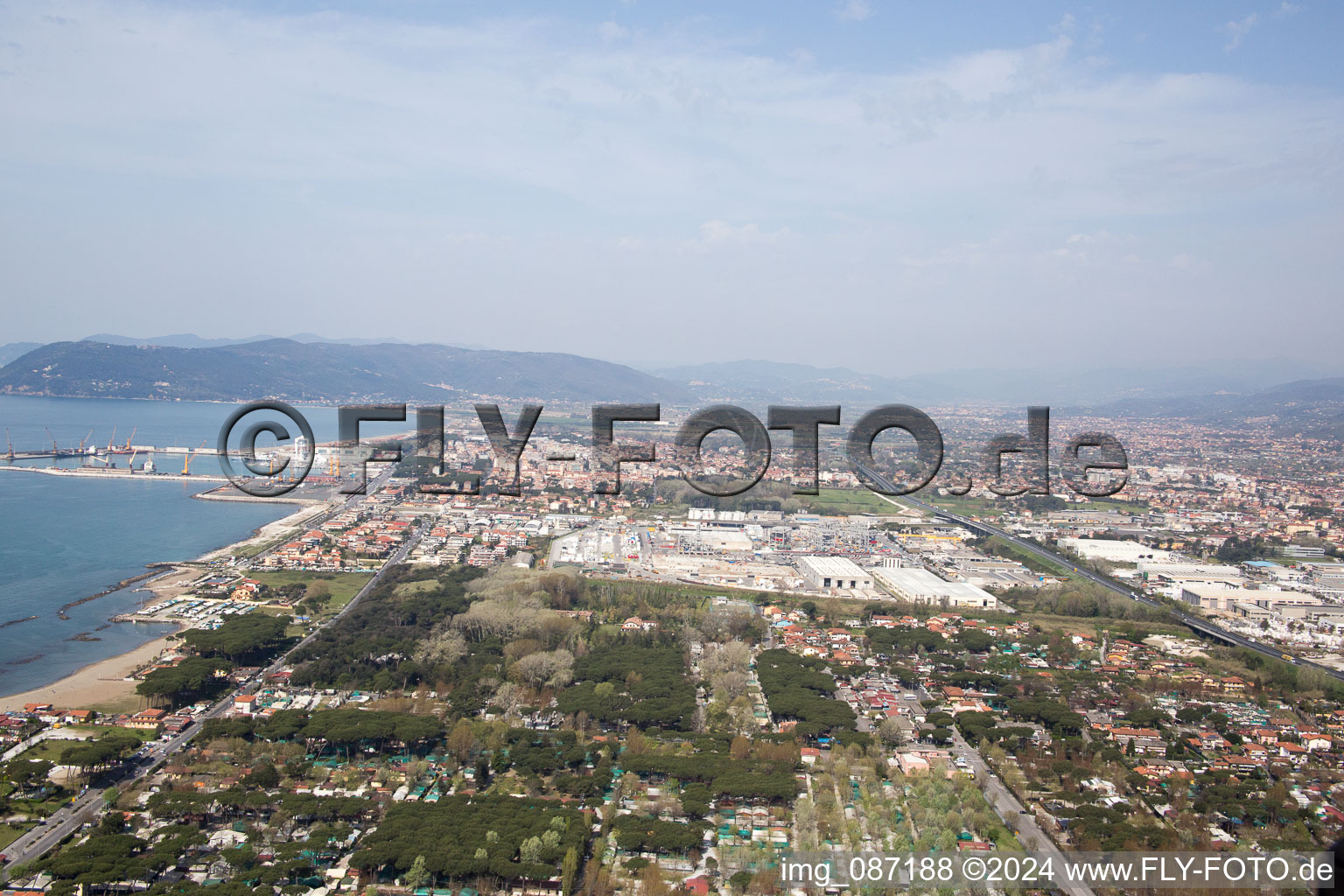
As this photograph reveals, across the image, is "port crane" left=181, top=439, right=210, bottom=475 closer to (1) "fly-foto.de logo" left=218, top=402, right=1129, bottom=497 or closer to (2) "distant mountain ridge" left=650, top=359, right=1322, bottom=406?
(1) "fly-foto.de logo" left=218, top=402, right=1129, bottom=497

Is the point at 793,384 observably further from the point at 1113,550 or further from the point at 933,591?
the point at 933,591

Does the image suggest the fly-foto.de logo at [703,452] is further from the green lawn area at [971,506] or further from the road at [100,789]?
the road at [100,789]

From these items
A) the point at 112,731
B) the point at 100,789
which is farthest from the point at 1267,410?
the point at 100,789

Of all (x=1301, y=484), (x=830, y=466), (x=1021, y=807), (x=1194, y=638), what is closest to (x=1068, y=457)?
(x=1194, y=638)

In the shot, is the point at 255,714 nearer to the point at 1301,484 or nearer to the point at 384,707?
the point at 384,707

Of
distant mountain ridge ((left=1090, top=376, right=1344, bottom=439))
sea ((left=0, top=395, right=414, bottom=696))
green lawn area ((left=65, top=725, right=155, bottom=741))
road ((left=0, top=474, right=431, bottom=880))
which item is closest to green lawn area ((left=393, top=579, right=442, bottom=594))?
road ((left=0, top=474, right=431, bottom=880))

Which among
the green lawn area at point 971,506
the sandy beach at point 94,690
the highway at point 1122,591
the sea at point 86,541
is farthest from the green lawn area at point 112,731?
the green lawn area at point 971,506
